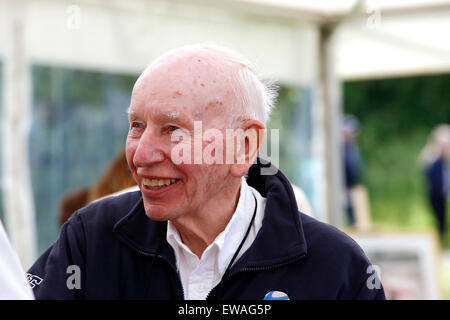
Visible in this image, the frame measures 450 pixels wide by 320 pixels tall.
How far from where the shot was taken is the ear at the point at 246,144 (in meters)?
1.49

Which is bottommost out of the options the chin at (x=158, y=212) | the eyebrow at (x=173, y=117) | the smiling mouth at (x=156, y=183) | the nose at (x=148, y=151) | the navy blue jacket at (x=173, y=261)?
the navy blue jacket at (x=173, y=261)

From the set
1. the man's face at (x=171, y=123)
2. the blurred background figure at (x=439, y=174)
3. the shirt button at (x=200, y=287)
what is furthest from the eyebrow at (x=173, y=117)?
the blurred background figure at (x=439, y=174)

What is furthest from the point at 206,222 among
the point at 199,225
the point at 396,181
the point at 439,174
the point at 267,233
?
the point at 396,181

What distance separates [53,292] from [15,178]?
2.76 meters

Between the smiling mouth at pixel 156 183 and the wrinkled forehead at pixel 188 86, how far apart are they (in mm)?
151

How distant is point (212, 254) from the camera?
1504mm

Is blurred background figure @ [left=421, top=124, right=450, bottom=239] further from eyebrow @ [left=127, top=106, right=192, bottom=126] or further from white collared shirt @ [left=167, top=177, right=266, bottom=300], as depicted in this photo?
eyebrow @ [left=127, top=106, right=192, bottom=126]

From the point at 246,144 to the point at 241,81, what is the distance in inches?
5.9

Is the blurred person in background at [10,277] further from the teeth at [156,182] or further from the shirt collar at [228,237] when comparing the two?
the shirt collar at [228,237]

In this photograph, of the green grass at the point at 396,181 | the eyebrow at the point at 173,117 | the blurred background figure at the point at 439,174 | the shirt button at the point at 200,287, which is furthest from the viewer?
the green grass at the point at 396,181

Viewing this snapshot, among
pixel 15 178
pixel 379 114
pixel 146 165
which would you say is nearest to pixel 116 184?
pixel 15 178

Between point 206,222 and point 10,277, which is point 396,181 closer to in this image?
point 206,222

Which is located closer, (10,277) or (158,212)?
(10,277)
